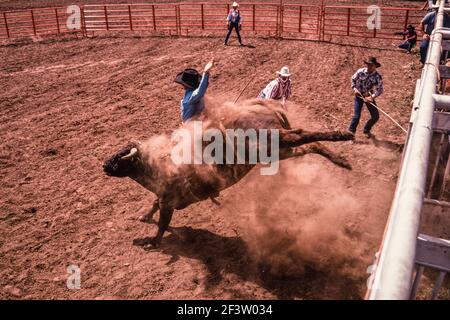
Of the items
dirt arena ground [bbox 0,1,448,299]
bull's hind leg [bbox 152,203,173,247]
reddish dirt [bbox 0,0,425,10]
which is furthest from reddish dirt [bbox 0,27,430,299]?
reddish dirt [bbox 0,0,425,10]

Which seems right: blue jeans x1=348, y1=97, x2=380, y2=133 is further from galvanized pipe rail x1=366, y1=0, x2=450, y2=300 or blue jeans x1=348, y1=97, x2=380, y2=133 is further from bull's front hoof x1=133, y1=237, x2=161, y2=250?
galvanized pipe rail x1=366, y1=0, x2=450, y2=300

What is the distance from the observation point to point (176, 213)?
5.46m

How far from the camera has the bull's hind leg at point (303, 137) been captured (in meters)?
4.24

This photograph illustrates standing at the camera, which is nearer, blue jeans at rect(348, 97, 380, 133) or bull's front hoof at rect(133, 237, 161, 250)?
bull's front hoof at rect(133, 237, 161, 250)

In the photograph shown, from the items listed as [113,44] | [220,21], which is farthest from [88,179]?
[220,21]

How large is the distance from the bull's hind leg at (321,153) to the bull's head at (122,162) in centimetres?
168

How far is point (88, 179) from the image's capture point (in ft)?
20.7

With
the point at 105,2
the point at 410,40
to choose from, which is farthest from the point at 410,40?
the point at 105,2

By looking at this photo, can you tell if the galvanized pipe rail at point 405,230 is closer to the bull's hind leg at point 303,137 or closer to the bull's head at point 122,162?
the bull's hind leg at point 303,137

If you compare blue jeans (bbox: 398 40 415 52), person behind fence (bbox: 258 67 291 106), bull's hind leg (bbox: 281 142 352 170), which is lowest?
bull's hind leg (bbox: 281 142 352 170)

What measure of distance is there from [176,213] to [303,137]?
2051 mm

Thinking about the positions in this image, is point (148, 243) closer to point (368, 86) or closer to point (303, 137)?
point (303, 137)

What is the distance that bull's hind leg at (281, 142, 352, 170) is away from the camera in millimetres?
4531
